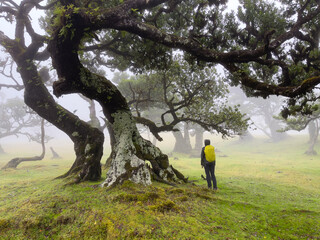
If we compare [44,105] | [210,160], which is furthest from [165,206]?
[44,105]

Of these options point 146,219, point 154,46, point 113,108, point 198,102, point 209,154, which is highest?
point 154,46

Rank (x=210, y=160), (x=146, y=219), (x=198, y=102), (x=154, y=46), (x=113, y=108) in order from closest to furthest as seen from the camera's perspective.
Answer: (x=146, y=219) < (x=113, y=108) < (x=210, y=160) < (x=154, y=46) < (x=198, y=102)

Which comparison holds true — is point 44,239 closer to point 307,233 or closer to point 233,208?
point 233,208

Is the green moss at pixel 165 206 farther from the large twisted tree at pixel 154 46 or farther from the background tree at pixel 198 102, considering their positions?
the background tree at pixel 198 102

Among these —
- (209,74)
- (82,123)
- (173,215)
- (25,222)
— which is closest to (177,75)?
(209,74)

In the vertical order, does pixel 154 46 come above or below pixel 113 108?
above

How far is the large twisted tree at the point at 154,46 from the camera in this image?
655 cm

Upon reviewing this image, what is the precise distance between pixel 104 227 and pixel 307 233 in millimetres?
5116

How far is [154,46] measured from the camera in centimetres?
1059

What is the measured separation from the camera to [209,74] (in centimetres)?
1350

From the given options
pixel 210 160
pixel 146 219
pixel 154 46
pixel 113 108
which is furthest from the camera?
pixel 154 46

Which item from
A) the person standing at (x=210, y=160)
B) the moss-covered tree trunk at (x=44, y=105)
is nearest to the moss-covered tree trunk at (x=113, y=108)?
the person standing at (x=210, y=160)

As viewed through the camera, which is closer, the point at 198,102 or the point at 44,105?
the point at 44,105

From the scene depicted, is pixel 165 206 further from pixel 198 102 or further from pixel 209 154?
pixel 198 102
